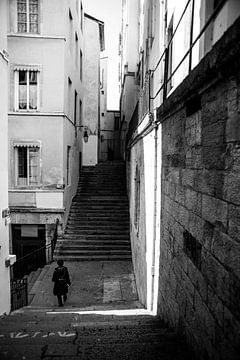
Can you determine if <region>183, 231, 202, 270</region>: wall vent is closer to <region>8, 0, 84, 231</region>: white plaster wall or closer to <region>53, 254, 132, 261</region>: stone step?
<region>53, 254, 132, 261</region>: stone step

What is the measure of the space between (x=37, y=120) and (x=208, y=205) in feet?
37.5

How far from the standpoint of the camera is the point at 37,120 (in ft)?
43.6

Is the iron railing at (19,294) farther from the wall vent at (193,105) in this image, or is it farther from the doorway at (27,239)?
the wall vent at (193,105)

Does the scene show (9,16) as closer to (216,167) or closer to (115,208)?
(115,208)

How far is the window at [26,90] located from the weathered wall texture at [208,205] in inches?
390

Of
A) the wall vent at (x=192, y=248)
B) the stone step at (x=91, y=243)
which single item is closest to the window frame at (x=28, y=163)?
the stone step at (x=91, y=243)

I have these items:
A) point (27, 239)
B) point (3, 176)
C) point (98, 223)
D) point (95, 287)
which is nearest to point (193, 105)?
point (3, 176)

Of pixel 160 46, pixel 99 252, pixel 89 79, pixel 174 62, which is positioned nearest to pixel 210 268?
pixel 174 62

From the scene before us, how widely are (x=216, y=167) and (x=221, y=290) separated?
104cm

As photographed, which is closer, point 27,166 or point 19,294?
point 19,294

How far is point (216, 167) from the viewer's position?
2.81 m

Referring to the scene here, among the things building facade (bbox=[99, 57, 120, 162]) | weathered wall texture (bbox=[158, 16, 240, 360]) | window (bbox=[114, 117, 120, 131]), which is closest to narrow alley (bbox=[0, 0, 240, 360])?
weathered wall texture (bbox=[158, 16, 240, 360])

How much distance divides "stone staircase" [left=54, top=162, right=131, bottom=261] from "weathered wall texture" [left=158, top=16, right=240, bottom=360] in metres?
8.21

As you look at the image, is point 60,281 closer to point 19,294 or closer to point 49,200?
point 19,294
